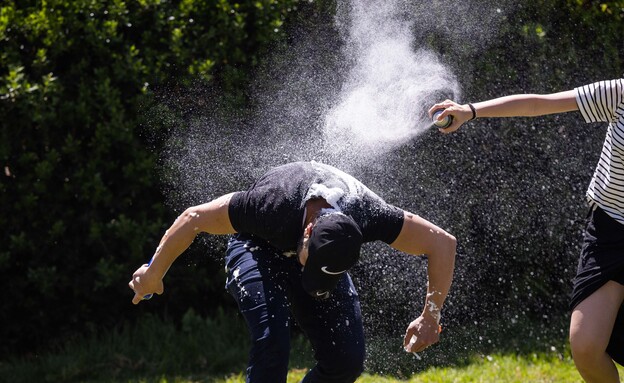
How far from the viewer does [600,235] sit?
137 inches

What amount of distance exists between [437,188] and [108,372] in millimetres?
2382

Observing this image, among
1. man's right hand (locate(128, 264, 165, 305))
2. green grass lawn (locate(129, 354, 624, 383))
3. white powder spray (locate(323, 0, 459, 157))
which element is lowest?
A: green grass lawn (locate(129, 354, 624, 383))

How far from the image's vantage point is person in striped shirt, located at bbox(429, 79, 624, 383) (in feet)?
11.1

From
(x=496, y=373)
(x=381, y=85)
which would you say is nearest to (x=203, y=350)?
(x=496, y=373)

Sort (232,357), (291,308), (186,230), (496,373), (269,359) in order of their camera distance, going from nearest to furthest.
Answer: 1. (269,359)
2. (186,230)
3. (291,308)
4. (496,373)
5. (232,357)

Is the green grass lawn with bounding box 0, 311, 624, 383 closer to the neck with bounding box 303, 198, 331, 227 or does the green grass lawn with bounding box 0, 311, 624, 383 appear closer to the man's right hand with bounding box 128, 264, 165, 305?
the man's right hand with bounding box 128, 264, 165, 305

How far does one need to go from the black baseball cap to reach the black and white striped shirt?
1071 millimetres

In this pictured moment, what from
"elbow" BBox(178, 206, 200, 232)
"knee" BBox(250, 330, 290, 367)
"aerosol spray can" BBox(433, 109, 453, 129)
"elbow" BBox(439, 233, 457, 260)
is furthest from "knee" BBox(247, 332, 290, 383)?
"aerosol spray can" BBox(433, 109, 453, 129)

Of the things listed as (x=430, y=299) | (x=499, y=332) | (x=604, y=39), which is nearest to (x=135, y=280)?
(x=430, y=299)

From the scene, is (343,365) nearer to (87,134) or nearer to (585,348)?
(585,348)

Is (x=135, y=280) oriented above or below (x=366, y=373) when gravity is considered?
above

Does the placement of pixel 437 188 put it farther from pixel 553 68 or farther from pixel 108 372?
pixel 108 372

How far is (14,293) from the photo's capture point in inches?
214

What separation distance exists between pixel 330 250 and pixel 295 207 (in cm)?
32
